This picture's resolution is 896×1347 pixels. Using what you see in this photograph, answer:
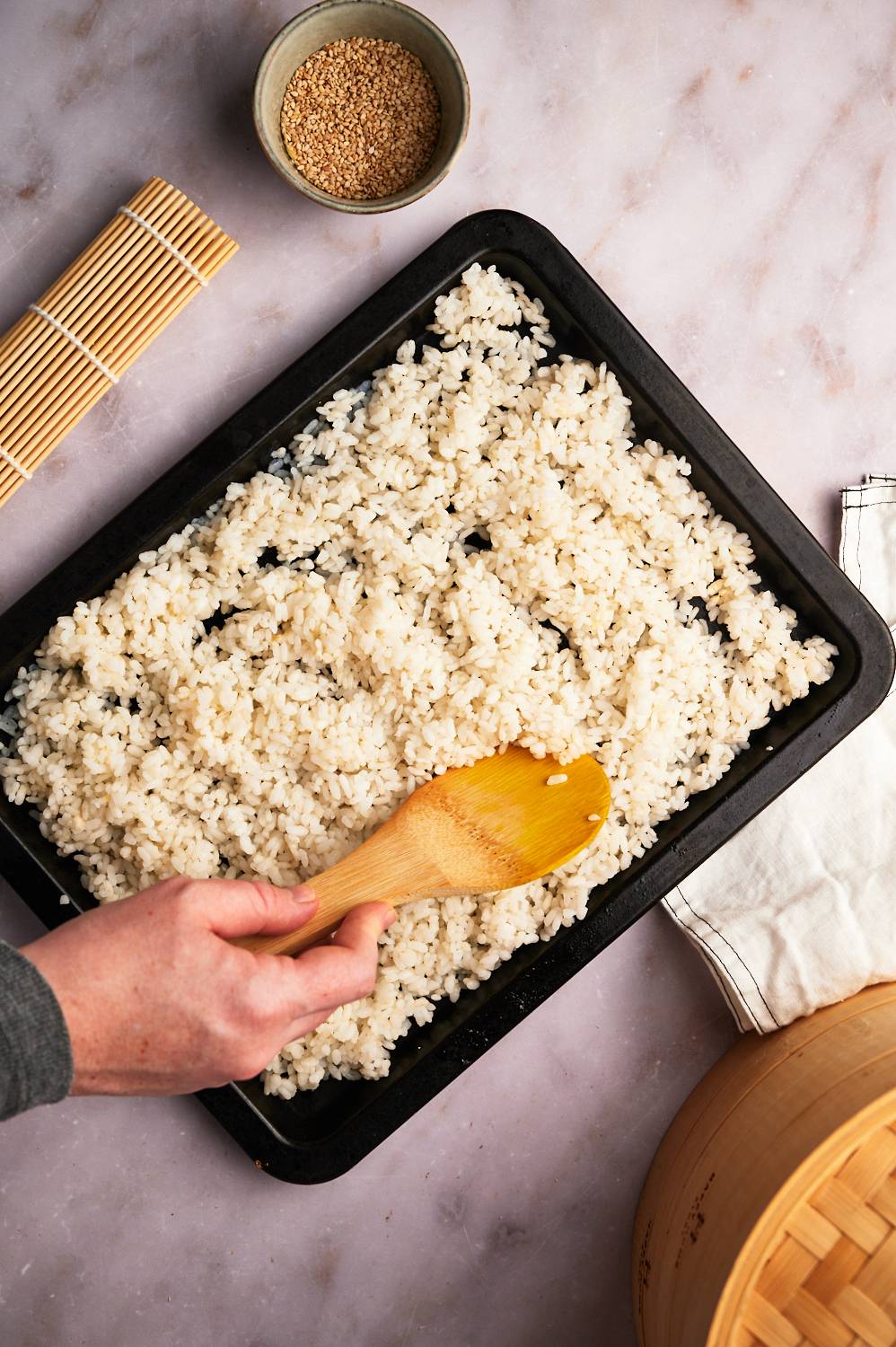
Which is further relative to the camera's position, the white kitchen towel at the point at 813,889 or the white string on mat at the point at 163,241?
the white kitchen towel at the point at 813,889

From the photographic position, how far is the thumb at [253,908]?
4.83 ft

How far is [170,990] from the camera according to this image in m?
1.40

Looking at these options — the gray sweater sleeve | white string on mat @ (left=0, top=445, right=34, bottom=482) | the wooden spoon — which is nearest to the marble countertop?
white string on mat @ (left=0, top=445, right=34, bottom=482)

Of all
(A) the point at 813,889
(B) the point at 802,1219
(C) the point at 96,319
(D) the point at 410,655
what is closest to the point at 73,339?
(C) the point at 96,319

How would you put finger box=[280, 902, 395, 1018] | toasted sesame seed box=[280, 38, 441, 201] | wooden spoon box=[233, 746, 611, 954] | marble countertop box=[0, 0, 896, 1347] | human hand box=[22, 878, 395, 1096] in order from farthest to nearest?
marble countertop box=[0, 0, 896, 1347] < toasted sesame seed box=[280, 38, 441, 201] < wooden spoon box=[233, 746, 611, 954] < finger box=[280, 902, 395, 1018] < human hand box=[22, 878, 395, 1096]

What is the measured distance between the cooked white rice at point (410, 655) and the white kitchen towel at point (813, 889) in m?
0.23

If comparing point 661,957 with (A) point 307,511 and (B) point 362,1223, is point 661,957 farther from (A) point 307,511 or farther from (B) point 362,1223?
(A) point 307,511

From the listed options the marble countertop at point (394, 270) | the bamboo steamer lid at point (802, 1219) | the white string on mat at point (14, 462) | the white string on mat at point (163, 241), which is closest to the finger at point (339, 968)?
the marble countertop at point (394, 270)

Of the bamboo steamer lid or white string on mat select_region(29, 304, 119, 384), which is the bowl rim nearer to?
white string on mat select_region(29, 304, 119, 384)

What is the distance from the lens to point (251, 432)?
1887 millimetres

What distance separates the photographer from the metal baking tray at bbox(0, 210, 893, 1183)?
188cm

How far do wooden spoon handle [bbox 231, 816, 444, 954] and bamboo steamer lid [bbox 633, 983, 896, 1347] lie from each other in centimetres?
75

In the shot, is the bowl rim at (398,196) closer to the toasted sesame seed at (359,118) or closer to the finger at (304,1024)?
the toasted sesame seed at (359,118)

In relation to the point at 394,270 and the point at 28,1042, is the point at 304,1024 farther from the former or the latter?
the point at 394,270
